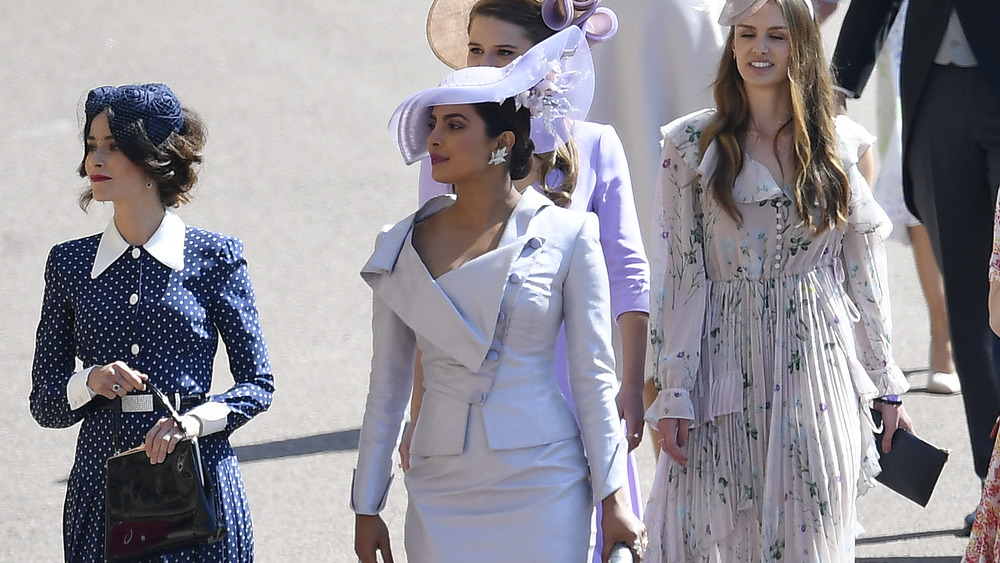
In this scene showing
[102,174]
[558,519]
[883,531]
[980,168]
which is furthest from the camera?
[883,531]

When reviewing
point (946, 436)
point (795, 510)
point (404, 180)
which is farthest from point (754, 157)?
point (404, 180)

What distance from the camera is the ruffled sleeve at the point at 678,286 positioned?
386 cm

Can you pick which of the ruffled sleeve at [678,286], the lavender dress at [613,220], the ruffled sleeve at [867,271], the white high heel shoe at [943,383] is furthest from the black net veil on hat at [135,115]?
the white high heel shoe at [943,383]

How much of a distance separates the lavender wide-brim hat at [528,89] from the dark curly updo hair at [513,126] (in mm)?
30

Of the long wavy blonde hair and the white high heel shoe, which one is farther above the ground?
the long wavy blonde hair

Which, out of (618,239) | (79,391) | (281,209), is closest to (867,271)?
(618,239)

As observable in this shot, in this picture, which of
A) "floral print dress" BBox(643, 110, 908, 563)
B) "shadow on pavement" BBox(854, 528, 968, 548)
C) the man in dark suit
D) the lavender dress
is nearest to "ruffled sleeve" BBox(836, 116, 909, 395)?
"floral print dress" BBox(643, 110, 908, 563)

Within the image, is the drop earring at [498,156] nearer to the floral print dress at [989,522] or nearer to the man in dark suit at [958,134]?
the floral print dress at [989,522]

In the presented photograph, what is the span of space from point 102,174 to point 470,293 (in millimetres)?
992

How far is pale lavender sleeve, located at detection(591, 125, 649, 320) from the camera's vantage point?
387 cm

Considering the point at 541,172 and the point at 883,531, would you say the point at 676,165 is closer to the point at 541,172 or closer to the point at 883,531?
the point at 541,172

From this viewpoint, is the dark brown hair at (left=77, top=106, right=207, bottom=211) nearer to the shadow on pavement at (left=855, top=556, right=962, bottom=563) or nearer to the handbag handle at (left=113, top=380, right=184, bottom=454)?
the handbag handle at (left=113, top=380, right=184, bottom=454)

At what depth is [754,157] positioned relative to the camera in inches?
153

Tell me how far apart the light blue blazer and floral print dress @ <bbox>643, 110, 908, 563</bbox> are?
67 cm
